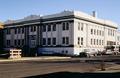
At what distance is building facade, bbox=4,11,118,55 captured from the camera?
2263 inches

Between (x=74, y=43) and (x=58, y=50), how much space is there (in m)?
4.47

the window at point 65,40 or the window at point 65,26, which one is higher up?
the window at point 65,26

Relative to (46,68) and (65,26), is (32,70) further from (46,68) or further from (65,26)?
(65,26)

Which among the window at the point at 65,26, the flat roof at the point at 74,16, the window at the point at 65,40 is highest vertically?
the flat roof at the point at 74,16

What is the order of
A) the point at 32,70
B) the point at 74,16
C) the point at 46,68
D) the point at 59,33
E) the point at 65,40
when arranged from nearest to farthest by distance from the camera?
1. the point at 32,70
2. the point at 46,68
3. the point at 74,16
4. the point at 65,40
5. the point at 59,33

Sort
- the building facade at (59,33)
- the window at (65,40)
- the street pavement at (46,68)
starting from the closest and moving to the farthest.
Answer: the street pavement at (46,68) → the building facade at (59,33) → the window at (65,40)

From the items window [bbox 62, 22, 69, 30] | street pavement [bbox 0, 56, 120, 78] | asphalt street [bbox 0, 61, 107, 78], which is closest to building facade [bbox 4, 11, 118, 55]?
window [bbox 62, 22, 69, 30]

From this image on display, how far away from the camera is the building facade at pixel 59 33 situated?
57.5 m

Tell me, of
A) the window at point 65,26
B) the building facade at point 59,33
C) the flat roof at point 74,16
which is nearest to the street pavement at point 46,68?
the building facade at point 59,33

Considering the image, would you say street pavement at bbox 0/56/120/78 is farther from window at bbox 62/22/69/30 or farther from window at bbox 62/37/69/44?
window at bbox 62/22/69/30

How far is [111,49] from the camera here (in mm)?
63906

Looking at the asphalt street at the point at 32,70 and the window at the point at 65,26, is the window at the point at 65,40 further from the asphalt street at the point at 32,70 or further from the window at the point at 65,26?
the asphalt street at the point at 32,70

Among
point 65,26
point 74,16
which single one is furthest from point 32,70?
point 65,26

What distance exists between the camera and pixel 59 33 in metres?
59.2
